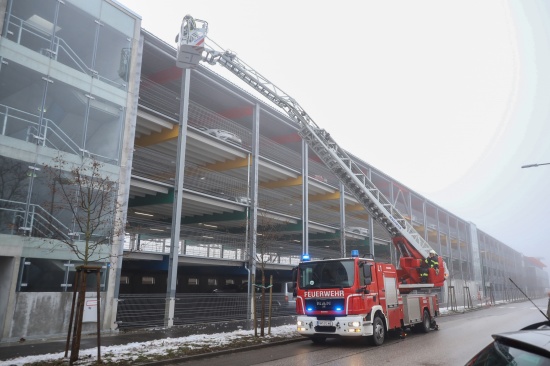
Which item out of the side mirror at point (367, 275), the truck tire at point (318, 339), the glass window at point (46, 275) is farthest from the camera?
the truck tire at point (318, 339)

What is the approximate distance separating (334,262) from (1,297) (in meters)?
10.2

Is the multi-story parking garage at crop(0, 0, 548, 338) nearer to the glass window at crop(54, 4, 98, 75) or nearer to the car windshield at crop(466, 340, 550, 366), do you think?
the glass window at crop(54, 4, 98, 75)

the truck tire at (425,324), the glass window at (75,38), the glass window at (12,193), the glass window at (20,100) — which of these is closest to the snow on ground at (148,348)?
the glass window at (12,193)

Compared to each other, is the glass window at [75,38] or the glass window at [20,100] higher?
the glass window at [75,38]

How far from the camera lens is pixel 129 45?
17000 mm

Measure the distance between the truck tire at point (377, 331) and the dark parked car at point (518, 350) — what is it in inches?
385

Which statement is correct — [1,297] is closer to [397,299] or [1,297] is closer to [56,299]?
[56,299]

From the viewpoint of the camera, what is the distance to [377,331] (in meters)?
12.7

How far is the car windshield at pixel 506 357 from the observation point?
2844mm

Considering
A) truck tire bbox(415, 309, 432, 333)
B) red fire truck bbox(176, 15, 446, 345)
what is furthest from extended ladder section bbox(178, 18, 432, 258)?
truck tire bbox(415, 309, 432, 333)

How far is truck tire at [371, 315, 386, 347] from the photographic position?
12438 mm

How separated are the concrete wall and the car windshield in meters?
13.2

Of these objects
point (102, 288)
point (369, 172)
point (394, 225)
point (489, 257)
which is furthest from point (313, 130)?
point (489, 257)

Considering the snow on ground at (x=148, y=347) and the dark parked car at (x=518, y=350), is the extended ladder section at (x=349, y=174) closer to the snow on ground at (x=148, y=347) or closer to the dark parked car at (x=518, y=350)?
the snow on ground at (x=148, y=347)
